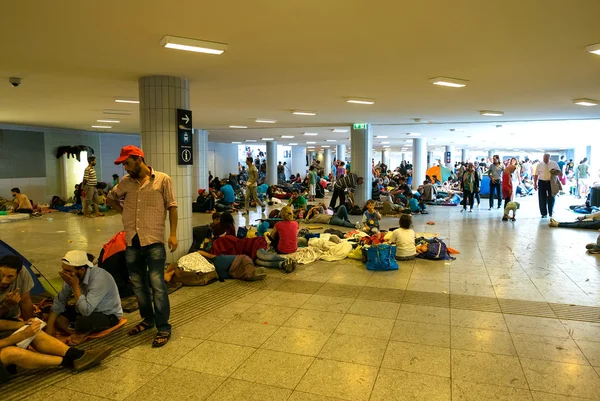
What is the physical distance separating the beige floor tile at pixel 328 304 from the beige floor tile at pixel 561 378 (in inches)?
84.8

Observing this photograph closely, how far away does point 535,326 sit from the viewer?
468 centimetres

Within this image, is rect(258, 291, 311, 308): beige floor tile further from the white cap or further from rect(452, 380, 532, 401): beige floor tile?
rect(452, 380, 532, 401): beige floor tile

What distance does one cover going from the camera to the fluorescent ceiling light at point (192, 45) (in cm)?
533

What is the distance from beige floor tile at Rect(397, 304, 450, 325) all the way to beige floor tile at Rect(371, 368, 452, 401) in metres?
1.36

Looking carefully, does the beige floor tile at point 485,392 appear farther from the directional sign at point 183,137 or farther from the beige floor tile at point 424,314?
the directional sign at point 183,137

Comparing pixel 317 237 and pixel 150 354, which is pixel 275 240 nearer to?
pixel 317 237

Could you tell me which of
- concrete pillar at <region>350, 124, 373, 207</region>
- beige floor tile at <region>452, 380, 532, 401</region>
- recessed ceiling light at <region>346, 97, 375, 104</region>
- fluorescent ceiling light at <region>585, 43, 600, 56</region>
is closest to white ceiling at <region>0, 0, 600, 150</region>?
fluorescent ceiling light at <region>585, 43, 600, 56</region>

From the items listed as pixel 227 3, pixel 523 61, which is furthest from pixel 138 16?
pixel 523 61

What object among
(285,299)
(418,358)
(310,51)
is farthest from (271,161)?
(418,358)

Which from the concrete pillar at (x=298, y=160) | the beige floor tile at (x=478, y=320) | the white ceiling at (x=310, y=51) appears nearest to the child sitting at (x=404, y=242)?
the beige floor tile at (x=478, y=320)

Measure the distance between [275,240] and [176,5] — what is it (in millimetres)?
4837

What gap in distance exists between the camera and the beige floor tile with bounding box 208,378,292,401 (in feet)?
10.7

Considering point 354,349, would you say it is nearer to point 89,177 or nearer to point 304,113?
point 304,113

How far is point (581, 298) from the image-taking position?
5652mm
